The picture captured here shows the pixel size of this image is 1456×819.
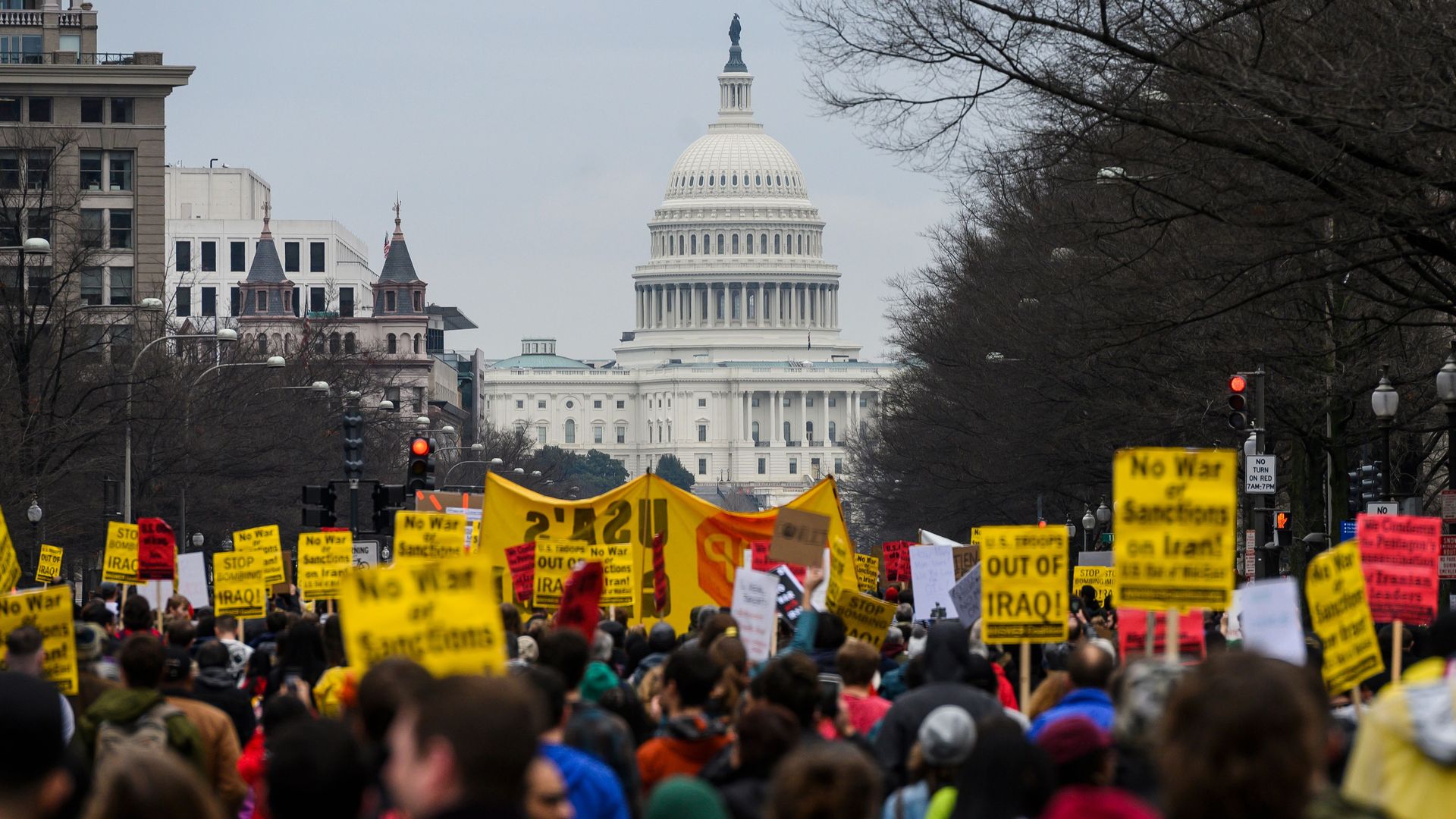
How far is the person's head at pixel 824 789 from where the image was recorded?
6.12m

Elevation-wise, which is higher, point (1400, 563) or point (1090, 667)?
point (1400, 563)

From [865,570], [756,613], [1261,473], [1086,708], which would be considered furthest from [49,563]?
[1086,708]

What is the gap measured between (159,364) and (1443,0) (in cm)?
3683

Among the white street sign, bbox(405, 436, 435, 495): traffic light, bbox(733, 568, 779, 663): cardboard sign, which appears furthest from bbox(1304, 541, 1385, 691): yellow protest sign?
the white street sign

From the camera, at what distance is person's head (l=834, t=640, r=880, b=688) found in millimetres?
10398

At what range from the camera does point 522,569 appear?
758 inches

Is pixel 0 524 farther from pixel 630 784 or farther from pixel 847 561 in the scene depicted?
pixel 630 784

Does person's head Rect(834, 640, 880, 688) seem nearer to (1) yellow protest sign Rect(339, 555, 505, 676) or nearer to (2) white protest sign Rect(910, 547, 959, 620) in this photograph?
(1) yellow protest sign Rect(339, 555, 505, 676)

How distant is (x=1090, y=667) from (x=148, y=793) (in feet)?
14.6

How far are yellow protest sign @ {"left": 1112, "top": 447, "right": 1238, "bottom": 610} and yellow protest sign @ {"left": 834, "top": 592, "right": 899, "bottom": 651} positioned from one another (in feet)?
15.0

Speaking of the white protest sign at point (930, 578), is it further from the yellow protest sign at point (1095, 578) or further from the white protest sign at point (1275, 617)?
the white protest sign at point (1275, 617)

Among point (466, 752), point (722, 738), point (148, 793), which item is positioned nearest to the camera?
point (466, 752)

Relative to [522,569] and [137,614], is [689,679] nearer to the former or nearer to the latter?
[137,614]

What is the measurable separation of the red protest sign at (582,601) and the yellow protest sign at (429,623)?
4150 mm
